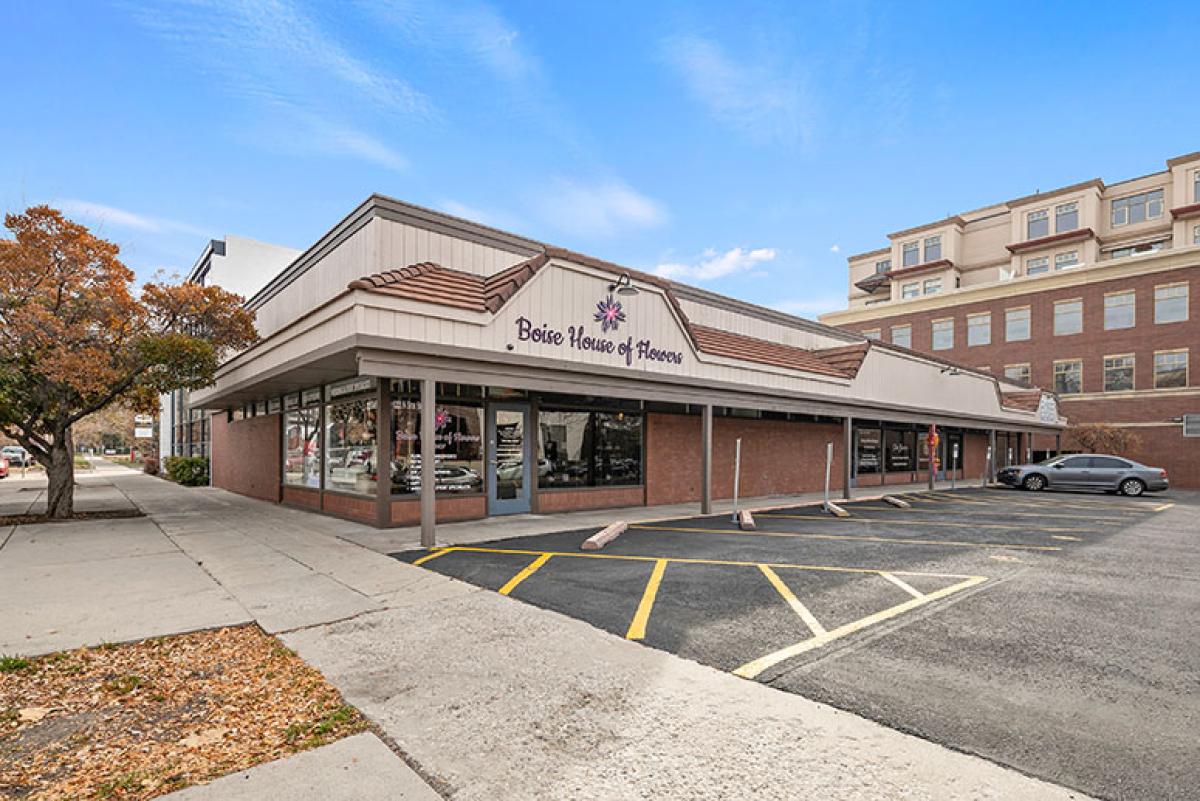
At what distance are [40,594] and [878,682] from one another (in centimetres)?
853

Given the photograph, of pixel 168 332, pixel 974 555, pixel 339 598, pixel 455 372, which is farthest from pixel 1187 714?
pixel 168 332

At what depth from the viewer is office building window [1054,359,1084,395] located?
34344 mm

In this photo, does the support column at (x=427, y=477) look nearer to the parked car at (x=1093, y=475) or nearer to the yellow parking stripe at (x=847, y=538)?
the yellow parking stripe at (x=847, y=538)

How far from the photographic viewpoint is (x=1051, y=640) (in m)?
5.25

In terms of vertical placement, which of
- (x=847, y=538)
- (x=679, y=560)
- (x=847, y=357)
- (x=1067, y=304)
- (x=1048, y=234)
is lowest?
(x=847, y=538)

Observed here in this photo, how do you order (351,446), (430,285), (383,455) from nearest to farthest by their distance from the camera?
(430,285)
(383,455)
(351,446)

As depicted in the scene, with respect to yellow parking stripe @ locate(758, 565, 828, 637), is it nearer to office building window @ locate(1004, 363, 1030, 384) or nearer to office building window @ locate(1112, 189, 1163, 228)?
office building window @ locate(1004, 363, 1030, 384)

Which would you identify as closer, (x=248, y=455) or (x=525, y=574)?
(x=525, y=574)

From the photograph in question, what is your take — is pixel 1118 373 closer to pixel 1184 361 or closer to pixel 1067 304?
pixel 1184 361

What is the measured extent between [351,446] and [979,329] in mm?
40296

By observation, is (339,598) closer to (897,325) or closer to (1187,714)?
(1187,714)

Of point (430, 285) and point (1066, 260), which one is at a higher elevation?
point (1066, 260)

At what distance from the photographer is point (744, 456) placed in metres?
18.0

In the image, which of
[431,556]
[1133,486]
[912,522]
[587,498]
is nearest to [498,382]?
[431,556]
